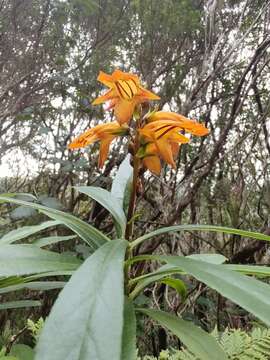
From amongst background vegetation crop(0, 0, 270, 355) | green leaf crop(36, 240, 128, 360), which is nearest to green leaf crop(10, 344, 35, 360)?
green leaf crop(36, 240, 128, 360)

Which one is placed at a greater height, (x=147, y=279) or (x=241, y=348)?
(x=147, y=279)

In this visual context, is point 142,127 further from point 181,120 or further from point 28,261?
point 28,261

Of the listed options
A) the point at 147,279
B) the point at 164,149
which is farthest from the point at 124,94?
the point at 147,279

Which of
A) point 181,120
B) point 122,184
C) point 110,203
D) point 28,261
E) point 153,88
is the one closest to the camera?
point 28,261

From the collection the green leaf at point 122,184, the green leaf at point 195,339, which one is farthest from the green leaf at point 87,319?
the green leaf at point 122,184

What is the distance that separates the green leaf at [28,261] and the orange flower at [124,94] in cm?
29

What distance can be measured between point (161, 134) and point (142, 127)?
0.13 feet

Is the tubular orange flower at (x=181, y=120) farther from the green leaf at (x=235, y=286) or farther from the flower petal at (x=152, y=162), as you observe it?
the green leaf at (x=235, y=286)

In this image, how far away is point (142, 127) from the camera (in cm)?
82

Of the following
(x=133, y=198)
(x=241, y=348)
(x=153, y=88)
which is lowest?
(x=241, y=348)

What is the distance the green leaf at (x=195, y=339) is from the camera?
2.14 feet

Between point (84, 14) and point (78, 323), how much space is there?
10.9ft

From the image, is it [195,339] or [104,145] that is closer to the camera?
[195,339]

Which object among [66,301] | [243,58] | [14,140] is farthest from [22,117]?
[66,301]
